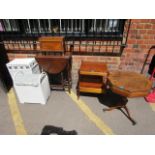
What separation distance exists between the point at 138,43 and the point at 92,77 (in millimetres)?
1121

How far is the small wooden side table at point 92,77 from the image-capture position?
2521mm

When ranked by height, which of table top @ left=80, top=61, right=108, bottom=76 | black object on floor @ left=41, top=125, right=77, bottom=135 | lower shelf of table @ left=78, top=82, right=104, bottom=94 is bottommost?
black object on floor @ left=41, top=125, right=77, bottom=135

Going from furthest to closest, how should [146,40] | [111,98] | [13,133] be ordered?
[111,98] → [146,40] → [13,133]

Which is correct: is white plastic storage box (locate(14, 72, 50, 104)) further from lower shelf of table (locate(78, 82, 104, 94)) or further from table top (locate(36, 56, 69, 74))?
lower shelf of table (locate(78, 82, 104, 94))

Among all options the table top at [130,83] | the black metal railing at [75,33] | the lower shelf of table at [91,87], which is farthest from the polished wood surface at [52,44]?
the table top at [130,83]

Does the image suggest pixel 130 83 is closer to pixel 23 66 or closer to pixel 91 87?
pixel 91 87

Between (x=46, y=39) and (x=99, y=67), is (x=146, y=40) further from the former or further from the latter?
(x=46, y=39)

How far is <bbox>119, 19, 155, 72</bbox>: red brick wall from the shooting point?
254 centimetres

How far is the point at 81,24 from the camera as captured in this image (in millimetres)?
2779

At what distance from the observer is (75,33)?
2.89 metres

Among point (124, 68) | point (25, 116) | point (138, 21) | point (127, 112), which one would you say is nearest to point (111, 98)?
point (127, 112)

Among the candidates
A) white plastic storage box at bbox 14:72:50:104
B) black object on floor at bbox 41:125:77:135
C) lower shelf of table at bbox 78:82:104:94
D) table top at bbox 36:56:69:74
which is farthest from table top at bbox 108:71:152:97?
white plastic storage box at bbox 14:72:50:104

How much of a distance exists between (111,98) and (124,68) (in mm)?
723

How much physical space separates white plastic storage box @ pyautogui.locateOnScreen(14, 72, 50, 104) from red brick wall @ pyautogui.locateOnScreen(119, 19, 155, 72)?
5.60 ft
